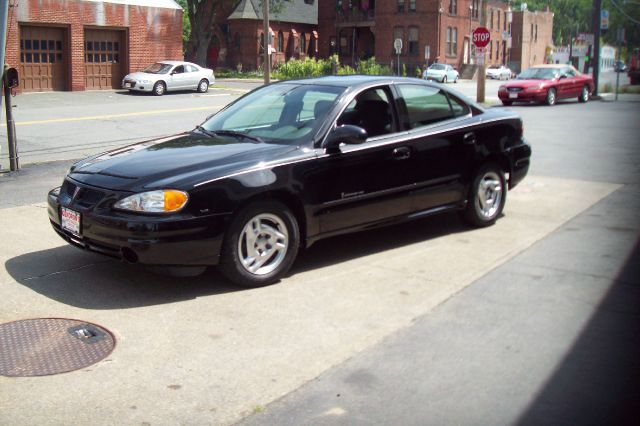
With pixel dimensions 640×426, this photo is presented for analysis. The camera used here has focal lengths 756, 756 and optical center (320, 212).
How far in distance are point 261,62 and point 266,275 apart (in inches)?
2404

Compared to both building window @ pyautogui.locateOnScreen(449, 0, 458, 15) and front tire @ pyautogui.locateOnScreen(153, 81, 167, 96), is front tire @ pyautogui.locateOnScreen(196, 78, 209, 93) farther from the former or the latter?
building window @ pyautogui.locateOnScreen(449, 0, 458, 15)

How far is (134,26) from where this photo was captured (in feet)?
121

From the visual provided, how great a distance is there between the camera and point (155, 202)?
17.8ft

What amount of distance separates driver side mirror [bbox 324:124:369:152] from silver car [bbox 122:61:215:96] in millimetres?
28270

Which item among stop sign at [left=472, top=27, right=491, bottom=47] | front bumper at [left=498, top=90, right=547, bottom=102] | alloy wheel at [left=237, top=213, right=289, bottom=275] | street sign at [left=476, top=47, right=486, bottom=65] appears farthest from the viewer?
front bumper at [left=498, top=90, right=547, bottom=102]

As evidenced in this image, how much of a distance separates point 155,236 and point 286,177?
46.7 inches

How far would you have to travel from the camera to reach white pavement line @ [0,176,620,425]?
13.1ft

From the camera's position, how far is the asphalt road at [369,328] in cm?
396

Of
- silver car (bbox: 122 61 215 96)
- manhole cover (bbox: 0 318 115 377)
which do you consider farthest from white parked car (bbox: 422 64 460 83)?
manhole cover (bbox: 0 318 115 377)

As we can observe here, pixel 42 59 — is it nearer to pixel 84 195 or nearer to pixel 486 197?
pixel 486 197

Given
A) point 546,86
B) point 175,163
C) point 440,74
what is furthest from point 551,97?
point 440,74

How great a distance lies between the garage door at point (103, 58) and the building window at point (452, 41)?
126 feet

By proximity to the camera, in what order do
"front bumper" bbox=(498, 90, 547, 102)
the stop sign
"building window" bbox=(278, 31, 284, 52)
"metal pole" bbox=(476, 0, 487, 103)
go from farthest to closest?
"building window" bbox=(278, 31, 284, 52), "front bumper" bbox=(498, 90, 547, 102), "metal pole" bbox=(476, 0, 487, 103), the stop sign

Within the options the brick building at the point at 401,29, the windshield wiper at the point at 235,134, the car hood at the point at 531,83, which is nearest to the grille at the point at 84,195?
the windshield wiper at the point at 235,134
